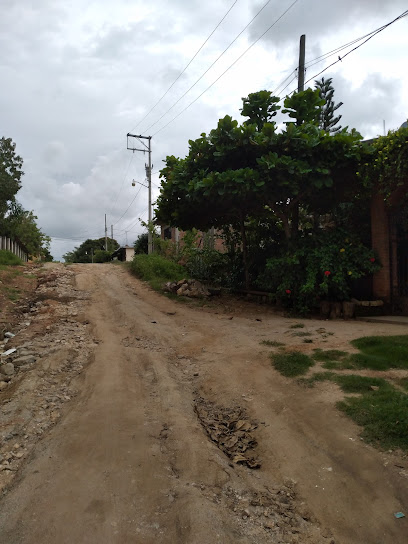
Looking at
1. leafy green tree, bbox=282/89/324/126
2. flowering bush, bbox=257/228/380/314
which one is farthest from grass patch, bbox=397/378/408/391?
leafy green tree, bbox=282/89/324/126

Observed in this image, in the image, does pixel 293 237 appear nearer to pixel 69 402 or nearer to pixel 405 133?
pixel 405 133

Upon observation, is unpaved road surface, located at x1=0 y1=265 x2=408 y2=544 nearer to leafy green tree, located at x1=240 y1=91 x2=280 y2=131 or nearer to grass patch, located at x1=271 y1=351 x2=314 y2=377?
grass patch, located at x1=271 y1=351 x2=314 y2=377

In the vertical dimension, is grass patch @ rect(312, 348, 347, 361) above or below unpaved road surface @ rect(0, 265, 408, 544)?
above

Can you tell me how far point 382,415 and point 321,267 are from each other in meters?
5.62

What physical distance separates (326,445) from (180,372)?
292cm

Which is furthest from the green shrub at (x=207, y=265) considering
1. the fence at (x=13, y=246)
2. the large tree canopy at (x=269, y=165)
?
the fence at (x=13, y=246)

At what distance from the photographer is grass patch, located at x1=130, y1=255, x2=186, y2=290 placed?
51.9 ft

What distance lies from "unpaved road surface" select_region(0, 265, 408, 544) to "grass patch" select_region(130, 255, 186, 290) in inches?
345

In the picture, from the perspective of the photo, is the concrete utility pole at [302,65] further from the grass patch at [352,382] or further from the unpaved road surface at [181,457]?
the grass patch at [352,382]

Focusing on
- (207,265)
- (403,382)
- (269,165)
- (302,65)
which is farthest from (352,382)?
(207,265)

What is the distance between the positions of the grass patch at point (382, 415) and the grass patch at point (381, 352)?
103 centimetres

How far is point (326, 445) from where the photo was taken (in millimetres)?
3729

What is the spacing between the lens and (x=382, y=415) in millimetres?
3957

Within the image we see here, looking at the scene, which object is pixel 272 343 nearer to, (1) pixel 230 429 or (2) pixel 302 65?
(1) pixel 230 429
